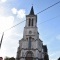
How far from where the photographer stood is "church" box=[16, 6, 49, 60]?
51.8 meters

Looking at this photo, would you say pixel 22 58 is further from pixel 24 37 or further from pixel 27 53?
pixel 24 37

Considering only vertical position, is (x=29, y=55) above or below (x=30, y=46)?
below

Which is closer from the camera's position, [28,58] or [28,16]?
[28,58]

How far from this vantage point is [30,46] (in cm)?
5341

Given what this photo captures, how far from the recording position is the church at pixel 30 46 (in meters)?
51.8

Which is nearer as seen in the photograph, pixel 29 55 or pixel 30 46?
pixel 29 55

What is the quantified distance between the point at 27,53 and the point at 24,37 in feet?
21.3

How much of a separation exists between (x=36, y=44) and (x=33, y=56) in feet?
14.3

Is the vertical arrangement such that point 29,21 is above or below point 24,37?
above

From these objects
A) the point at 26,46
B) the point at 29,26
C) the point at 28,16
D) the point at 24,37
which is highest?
the point at 28,16

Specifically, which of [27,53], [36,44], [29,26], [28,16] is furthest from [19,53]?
[28,16]

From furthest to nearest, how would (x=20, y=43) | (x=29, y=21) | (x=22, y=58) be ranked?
(x=29, y=21) < (x=20, y=43) < (x=22, y=58)

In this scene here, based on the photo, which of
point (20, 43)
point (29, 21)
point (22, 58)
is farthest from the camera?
point (29, 21)

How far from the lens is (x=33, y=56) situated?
51.6 meters
